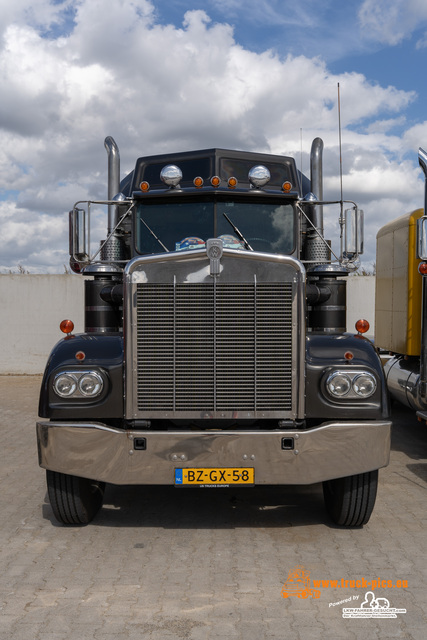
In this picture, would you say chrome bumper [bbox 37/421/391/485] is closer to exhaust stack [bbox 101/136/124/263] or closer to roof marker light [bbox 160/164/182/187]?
exhaust stack [bbox 101/136/124/263]

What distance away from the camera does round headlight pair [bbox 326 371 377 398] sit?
5012 mm

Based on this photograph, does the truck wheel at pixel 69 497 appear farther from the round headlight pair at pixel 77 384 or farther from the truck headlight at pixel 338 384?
the truck headlight at pixel 338 384

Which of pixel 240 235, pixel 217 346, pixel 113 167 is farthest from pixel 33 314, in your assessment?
pixel 217 346

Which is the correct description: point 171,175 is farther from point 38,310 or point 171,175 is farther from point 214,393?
point 38,310

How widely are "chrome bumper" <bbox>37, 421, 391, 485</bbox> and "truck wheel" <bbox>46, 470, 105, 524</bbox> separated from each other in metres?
0.33

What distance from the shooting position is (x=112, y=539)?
514cm

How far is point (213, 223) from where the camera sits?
257 inches

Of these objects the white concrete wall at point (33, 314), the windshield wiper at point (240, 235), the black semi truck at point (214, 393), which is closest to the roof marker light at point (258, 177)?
the windshield wiper at point (240, 235)

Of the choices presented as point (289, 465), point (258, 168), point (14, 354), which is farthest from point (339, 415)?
point (14, 354)

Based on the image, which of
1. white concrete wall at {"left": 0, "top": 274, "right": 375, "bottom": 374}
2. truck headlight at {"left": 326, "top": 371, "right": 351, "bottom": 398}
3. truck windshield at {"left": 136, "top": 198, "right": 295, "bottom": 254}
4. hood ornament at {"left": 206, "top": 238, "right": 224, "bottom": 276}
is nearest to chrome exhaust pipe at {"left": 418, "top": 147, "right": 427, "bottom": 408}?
truck windshield at {"left": 136, "top": 198, "right": 295, "bottom": 254}

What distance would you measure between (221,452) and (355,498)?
1131mm

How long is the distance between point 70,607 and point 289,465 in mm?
1729

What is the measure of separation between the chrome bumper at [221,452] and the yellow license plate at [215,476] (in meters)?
0.04

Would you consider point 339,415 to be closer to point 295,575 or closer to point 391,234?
point 295,575
